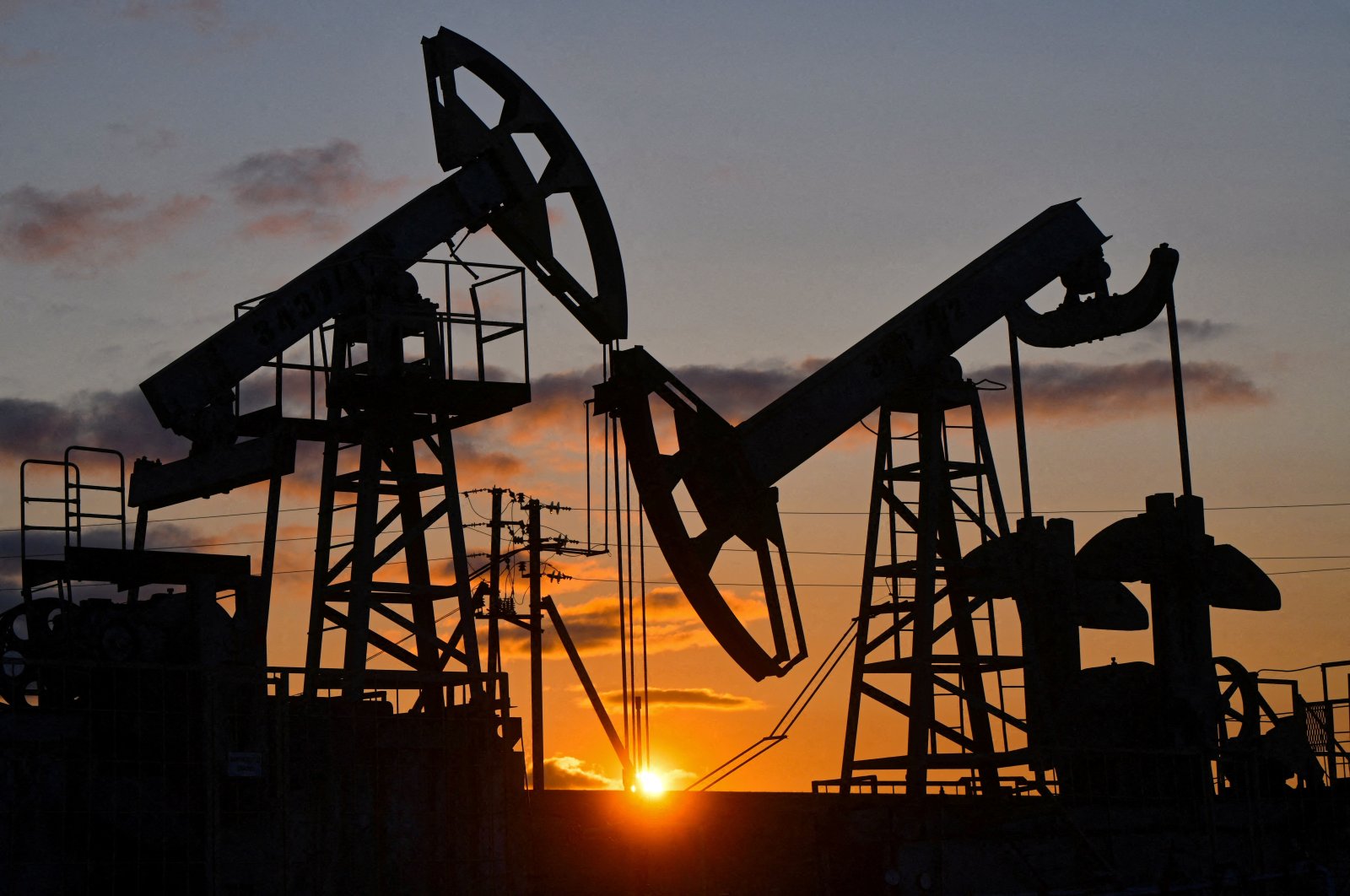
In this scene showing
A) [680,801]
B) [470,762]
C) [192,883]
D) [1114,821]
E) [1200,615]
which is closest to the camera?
[192,883]

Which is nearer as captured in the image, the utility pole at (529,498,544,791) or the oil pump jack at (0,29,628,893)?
the oil pump jack at (0,29,628,893)

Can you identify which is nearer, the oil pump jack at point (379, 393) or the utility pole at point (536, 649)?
the oil pump jack at point (379, 393)

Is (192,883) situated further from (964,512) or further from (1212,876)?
(1212,876)

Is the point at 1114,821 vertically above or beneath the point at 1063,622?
beneath

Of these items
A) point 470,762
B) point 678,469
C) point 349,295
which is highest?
point 349,295

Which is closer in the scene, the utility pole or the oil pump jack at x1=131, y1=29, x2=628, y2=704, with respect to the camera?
the oil pump jack at x1=131, y1=29, x2=628, y2=704

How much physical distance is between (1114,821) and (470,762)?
687 cm

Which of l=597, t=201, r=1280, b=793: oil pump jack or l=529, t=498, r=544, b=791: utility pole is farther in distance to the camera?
l=529, t=498, r=544, b=791: utility pole

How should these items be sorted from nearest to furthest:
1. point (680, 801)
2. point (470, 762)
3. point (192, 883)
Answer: point (192, 883) → point (470, 762) → point (680, 801)

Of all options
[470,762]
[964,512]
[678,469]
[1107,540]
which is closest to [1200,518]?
[1107,540]

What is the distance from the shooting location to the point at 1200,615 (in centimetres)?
2028

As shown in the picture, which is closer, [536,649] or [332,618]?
[332,618]

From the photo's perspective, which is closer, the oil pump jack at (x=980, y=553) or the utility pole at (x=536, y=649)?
the oil pump jack at (x=980, y=553)

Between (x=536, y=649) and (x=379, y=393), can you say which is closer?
(x=379, y=393)
